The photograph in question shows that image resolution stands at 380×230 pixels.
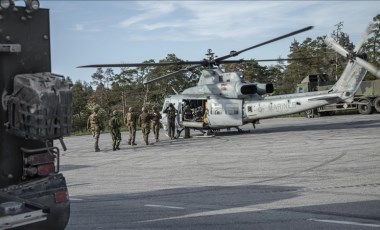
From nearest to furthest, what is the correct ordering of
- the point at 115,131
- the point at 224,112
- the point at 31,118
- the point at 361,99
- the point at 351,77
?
the point at 31,118, the point at 115,131, the point at 351,77, the point at 224,112, the point at 361,99

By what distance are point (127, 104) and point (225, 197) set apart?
43.8m

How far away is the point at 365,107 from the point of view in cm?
3397

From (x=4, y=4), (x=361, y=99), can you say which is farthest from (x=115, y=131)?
(x=361, y=99)

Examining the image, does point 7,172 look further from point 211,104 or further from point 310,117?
point 310,117

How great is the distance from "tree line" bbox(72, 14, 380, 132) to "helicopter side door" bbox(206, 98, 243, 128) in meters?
25.6

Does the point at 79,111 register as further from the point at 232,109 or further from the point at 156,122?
the point at 232,109

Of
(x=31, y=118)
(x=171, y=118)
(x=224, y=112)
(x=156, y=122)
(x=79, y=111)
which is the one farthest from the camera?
(x=79, y=111)

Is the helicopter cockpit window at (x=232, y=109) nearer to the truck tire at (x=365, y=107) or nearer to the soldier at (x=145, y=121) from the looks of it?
the soldier at (x=145, y=121)

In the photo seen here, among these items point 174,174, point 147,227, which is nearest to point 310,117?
point 174,174

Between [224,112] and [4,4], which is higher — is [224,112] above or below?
below

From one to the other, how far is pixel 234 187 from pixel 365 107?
27105 mm

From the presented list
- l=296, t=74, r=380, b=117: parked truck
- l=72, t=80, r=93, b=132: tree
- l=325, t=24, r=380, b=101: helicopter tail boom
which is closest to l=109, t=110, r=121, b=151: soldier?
l=325, t=24, r=380, b=101: helicopter tail boom

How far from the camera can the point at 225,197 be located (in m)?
8.46

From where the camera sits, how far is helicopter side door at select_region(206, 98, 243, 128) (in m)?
21.5
